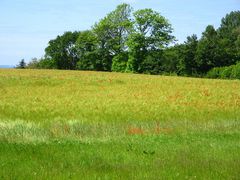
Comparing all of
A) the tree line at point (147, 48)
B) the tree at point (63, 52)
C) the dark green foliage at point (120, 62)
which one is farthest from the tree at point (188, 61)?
the tree at point (63, 52)

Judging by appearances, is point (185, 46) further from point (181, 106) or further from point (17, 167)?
point (17, 167)

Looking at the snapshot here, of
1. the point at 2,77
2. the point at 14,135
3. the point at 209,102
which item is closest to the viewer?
the point at 14,135

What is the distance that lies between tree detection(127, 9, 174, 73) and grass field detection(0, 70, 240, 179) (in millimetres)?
57215

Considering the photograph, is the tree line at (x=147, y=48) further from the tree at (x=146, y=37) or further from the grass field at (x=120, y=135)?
the grass field at (x=120, y=135)

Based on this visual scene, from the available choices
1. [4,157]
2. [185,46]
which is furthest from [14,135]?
[185,46]

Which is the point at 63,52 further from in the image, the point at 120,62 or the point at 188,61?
the point at 188,61

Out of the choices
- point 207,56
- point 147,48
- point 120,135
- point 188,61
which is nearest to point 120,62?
point 147,48

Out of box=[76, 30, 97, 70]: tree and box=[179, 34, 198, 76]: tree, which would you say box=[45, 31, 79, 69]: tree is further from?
box=[179, 34, 198, 76]: tree

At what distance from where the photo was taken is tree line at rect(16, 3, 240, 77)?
82688mm

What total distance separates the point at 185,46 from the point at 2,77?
4928cm

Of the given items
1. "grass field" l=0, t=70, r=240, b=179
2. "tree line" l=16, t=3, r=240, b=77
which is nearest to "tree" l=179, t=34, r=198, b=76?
"tree line" l=16, t=3, r=240, b=77

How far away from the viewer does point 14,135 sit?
1451 centimetres

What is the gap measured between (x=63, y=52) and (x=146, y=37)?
32509mm

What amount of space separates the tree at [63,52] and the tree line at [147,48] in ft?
10.3
